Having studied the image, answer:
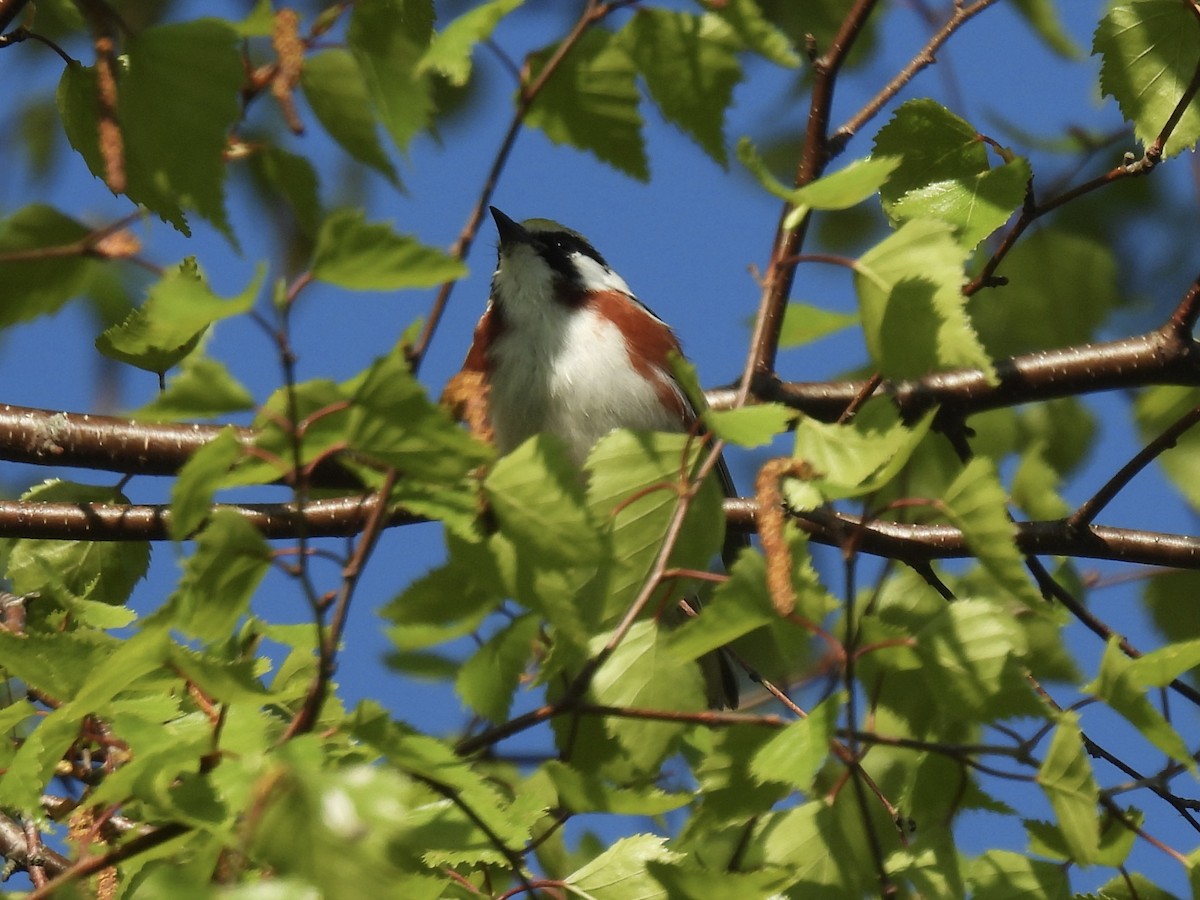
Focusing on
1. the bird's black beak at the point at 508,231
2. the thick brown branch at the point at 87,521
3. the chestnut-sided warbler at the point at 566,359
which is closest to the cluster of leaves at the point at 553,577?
the thick brown branch at the point at 87,521

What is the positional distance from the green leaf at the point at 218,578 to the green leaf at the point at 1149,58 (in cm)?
158

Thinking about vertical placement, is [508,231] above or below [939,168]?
below

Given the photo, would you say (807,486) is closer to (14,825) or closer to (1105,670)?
(1105,670)

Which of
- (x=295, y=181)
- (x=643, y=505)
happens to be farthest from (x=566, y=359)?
(x=643, y=505)

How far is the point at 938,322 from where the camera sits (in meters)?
1.68

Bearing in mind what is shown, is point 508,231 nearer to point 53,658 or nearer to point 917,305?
point 53,658

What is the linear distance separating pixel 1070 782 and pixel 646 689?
0.54 meters

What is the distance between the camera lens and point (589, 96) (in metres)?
1.96

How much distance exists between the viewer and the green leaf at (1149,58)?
228 cm

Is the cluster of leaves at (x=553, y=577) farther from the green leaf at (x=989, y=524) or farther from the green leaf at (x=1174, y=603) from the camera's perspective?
the green leaf at (x=1174, y=603)

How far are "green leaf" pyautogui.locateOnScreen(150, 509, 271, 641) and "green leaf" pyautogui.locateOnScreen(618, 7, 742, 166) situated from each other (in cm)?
86

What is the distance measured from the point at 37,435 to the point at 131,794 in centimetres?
171

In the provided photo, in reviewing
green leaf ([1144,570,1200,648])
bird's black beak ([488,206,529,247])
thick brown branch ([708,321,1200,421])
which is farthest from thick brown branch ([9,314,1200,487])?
bird's black beak ([488,206,529,247])

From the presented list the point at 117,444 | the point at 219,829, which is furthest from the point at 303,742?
the point at 117,444
